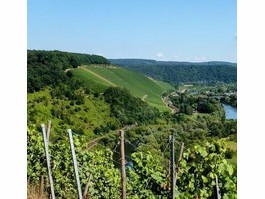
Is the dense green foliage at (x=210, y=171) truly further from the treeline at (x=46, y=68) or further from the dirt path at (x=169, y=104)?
the dirt path at (x=169, y=104)

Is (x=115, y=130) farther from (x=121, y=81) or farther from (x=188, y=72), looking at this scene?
(x=188, y=72)

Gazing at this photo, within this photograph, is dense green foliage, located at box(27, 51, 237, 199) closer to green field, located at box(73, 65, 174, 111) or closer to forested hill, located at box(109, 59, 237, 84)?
green field, located at box(73, 65, 174, 111)

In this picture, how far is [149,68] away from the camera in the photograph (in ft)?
326

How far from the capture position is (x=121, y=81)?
5741 centimetres

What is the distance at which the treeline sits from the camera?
40.1 metres

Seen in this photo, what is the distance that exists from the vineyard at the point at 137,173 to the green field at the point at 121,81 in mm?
43591

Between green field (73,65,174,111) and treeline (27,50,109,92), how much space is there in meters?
1.85

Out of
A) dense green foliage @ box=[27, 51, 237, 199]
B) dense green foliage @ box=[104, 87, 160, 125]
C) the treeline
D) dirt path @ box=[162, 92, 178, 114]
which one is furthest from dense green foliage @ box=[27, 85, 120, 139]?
dirt path @ box=[162, 92, 178, 114]

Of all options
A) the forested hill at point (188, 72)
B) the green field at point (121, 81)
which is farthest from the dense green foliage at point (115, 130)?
the forested hill at point (188, 72)

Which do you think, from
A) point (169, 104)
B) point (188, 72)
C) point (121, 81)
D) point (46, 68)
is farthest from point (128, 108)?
point (188, 72)

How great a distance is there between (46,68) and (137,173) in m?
41.1

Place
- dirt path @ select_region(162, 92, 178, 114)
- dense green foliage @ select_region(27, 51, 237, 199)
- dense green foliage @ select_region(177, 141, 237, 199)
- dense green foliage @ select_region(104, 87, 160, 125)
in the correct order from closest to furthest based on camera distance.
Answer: dense green foliage @ select_region(177, 141, 237, 199)
dense green foliage @ select_region(27, 51, 237, 199)
dense green foliage @ select_region(104, 87, 160, 125)
dirt path @ select_region(162, 92, 178, 114)
